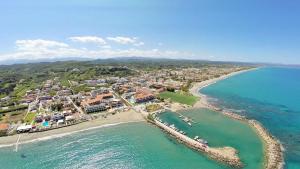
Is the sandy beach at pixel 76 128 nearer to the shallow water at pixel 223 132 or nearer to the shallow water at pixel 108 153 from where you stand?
the shallow water at pixel 108 153

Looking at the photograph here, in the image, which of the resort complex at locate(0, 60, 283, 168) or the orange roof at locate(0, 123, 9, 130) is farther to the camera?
the orange roof at locate(0, 123, 9, 130)

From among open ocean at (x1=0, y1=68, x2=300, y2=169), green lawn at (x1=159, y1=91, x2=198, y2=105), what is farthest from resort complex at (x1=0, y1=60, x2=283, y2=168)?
open ocean at (x1=0, y1=68, x2=300, y2=169)

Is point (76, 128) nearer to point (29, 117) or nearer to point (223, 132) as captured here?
point (29, 117)

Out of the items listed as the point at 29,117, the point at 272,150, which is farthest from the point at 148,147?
the point at 29,117

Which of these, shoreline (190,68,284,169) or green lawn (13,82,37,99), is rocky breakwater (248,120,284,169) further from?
green lawn (13,82,37,99)

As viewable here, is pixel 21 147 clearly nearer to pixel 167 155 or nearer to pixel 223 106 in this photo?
pixel 167 155

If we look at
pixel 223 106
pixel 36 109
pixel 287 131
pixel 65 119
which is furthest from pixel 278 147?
pixel 36 109
